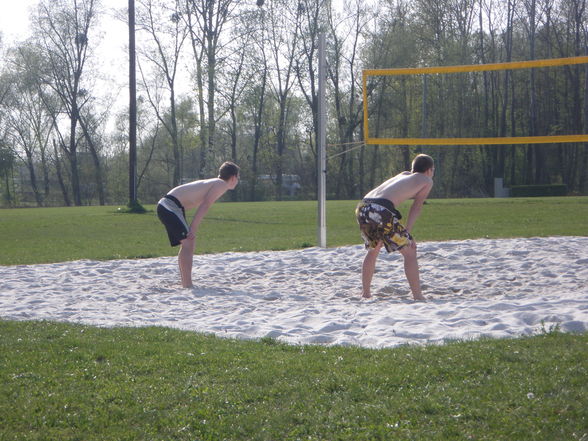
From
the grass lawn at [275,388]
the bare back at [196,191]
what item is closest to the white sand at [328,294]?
the grass lawn at [275,388]

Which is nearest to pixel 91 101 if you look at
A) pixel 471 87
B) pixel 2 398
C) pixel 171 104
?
pixel 171 104

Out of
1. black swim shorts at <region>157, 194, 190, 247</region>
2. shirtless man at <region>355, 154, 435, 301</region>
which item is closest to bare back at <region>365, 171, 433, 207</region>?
shirtless man at <region>355, 154, 435, 301</region>

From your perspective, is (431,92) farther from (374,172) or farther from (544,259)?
(374,172)

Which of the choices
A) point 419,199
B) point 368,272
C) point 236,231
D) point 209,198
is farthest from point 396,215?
point 236,231

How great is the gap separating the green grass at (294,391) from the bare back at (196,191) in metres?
2.97

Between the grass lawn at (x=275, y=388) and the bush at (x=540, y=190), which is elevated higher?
the bush at (x=540, y=190)

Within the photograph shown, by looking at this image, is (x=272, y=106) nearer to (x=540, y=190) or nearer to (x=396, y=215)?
(x=540, y=190)

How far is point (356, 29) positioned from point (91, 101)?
700 inches

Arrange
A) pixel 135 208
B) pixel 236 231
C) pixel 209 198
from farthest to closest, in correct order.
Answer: pixel 135 208
pixel 236 231
pixel 209 198

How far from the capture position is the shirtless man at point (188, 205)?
6.94 m

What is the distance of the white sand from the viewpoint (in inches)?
188

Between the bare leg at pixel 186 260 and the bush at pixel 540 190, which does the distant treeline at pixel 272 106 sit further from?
the bare leg at pixel 186 260

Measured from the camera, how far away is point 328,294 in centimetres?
666

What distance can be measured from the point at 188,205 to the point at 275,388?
4.13 meters
